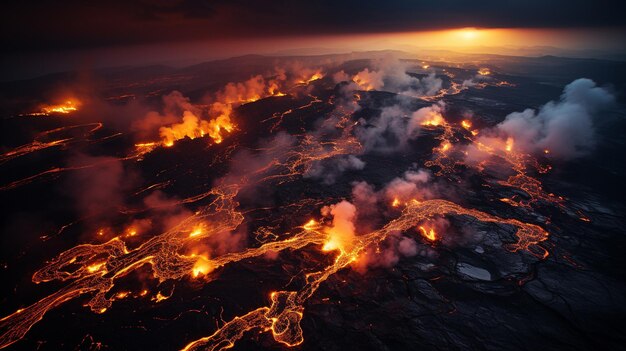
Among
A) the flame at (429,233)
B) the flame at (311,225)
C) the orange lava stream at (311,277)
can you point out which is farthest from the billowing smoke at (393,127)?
the flame at (311,225)

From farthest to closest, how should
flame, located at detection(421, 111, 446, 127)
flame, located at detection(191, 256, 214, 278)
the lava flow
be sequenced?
flame, located at detection(421, 111, 446, 127)
flame, located at detection(191, 256, 214, 278)
the lava flow

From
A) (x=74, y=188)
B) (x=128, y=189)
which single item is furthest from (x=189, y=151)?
(x=74, y=188)

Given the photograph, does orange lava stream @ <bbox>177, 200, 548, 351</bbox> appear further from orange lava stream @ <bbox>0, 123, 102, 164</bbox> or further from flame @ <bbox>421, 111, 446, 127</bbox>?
orange lava stream @ <bbox>0, 123, 102, 164</bbox>

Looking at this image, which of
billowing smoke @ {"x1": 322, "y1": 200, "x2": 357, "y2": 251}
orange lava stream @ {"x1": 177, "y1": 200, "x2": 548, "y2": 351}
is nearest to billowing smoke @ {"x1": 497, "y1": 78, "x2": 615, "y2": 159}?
orange lava stream @ {"x1": 177, "y1": 200, "x2": 548, "y2": 351}

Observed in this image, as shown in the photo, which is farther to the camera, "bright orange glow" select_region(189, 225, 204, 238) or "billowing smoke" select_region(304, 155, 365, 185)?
"billowing smoke" select_region(304, 155, 365, 185)

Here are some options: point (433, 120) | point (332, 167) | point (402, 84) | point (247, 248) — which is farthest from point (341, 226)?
point (402, 84)

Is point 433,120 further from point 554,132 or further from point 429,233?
point 429,233
